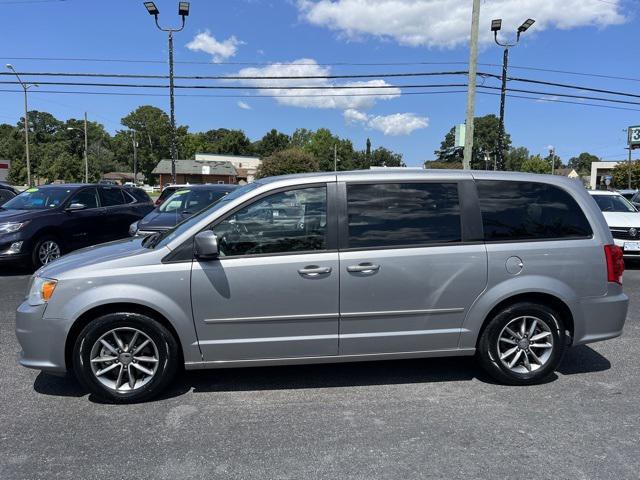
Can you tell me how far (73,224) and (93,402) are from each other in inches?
265

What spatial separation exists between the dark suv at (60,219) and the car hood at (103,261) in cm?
563

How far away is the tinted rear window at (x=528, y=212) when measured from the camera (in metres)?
4.07

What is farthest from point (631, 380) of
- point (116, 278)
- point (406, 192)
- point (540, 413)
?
point (116, 278)

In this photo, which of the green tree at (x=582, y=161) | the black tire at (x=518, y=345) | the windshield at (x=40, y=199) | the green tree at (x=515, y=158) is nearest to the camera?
the black tire at (x=518, y=345)

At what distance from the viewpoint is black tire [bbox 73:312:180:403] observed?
3.65 meters

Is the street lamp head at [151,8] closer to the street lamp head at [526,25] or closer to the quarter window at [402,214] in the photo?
the street lamp head at [526,25]

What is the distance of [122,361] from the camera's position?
372 centimetres

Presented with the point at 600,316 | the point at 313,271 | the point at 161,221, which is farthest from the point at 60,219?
the point at 600,316

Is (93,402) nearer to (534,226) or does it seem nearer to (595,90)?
(534,226)

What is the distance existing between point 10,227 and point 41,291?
613cm

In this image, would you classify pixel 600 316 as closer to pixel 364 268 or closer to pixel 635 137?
pixel 364 268

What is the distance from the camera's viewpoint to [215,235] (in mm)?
3705

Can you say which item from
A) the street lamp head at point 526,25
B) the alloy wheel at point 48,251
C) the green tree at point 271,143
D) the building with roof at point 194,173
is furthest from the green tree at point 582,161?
the alloy wheel at point 48,251

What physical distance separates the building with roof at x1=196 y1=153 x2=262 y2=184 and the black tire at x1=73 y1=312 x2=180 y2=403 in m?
96.2
